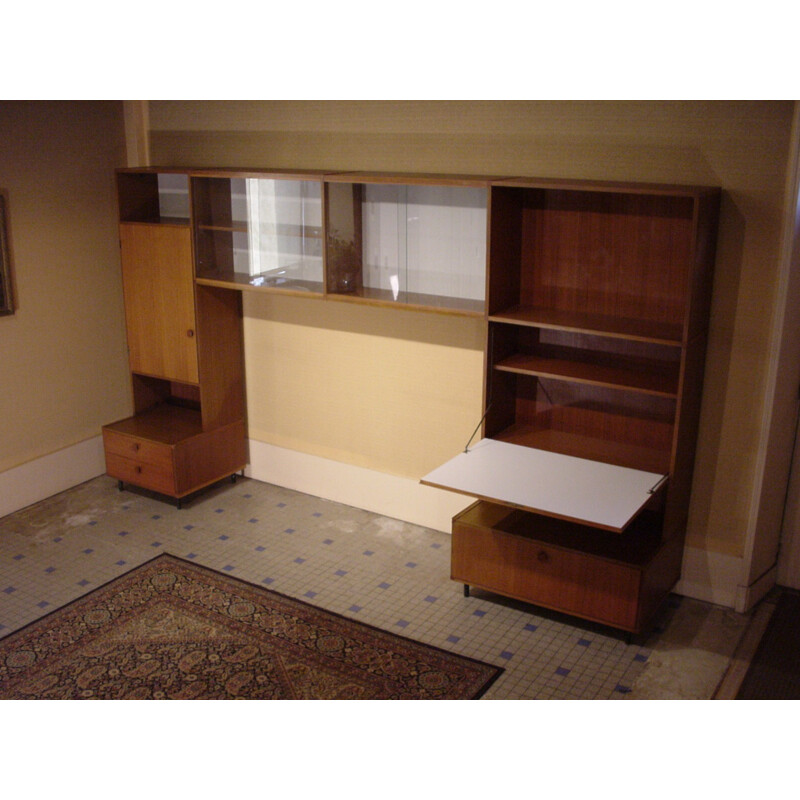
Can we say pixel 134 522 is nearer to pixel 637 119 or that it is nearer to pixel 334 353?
pixel 334 353

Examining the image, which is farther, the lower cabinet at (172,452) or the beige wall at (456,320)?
the lower cabinet at (172,452)

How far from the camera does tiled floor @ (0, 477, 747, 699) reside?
332cm

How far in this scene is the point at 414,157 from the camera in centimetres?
395

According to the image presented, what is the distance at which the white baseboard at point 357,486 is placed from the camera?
441 centimetres

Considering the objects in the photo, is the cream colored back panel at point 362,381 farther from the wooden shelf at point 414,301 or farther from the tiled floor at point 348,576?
the tiled floor at point 348,576

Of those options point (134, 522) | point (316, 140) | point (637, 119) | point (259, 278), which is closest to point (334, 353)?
point (259, 278)

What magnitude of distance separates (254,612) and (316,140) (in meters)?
2.25

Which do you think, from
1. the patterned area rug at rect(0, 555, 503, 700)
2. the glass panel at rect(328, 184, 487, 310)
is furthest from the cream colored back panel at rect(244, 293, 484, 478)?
the patterned area rug at rect(0, 555, 503, 700)

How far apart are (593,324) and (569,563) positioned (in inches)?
37.8

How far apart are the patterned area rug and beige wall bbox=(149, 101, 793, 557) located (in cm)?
113

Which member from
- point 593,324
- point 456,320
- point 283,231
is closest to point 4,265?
point 283,231

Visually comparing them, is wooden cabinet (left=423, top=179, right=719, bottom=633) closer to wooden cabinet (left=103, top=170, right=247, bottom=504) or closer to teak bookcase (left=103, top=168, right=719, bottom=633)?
teak bookcase (left=103, top=168, right=719, bottom=633)

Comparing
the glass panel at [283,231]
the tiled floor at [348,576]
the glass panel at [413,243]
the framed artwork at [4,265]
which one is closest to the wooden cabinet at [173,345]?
the tiled floor at [348,576]

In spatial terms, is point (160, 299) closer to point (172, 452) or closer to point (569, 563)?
point (172, 452)
